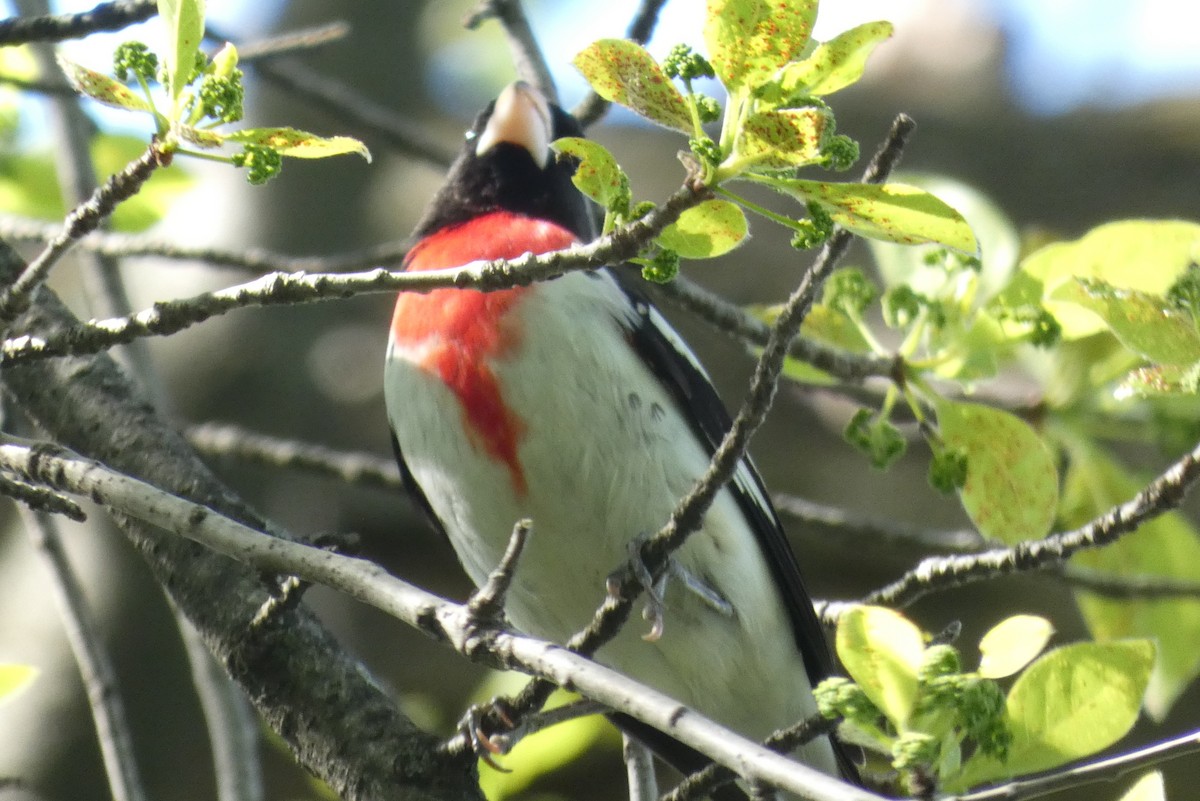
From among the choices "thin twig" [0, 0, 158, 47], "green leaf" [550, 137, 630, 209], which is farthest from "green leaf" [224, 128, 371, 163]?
"thin twig" [0, 0, 158, 47]

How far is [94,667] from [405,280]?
51.3 inches

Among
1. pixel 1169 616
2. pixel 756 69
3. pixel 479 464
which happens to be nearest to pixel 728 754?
pixel 756 69

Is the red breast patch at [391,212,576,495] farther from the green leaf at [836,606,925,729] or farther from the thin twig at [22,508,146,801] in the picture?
the green leaf at [836,606,925,729]

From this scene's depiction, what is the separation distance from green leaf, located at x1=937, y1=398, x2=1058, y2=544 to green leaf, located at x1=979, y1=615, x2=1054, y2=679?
57cm

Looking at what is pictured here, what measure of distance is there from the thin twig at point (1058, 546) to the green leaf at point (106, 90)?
105cm

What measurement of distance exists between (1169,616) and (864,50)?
1.44 m

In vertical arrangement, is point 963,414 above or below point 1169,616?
above

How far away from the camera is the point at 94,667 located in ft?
7.31

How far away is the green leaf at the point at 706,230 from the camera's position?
4.02 ft

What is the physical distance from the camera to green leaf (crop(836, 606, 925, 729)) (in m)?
1.18

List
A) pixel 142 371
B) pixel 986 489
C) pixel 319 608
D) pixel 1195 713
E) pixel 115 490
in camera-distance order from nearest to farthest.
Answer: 1. pixel 115 490
2. pixel 986 489
3. pixel 142 371
4. pixel 1195 713
5. pixel 319 608

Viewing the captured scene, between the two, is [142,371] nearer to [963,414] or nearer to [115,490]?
[115,490]

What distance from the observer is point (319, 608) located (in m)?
3.95

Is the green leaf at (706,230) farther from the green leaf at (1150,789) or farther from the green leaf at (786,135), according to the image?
the green leaf at (1150,789)
